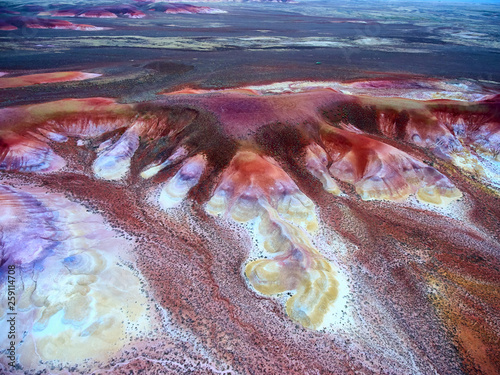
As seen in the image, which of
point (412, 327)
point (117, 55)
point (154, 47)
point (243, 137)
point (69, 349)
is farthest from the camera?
point (154, 47)

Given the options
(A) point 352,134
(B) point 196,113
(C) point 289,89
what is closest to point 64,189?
(B) point 196,113

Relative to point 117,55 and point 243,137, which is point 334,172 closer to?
point 243,137

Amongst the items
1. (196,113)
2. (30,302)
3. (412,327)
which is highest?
(196,113)

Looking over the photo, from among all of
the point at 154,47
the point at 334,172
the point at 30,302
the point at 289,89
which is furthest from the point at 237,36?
the point at 30,302

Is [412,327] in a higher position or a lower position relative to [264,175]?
lower

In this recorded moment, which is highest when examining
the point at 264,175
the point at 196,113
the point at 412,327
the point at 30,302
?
the point at 196,113

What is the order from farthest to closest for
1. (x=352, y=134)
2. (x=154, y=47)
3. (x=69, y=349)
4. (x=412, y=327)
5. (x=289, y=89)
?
(x=154, y=47)
(x=289, y=89)
(x=352, y=134)
(x=412, y=327)
(x=69, y=349)

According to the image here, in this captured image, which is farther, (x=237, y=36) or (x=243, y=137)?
(x=237, y=36)

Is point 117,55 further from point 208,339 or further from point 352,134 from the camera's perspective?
point 208,339

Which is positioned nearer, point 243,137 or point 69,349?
point 69,349
